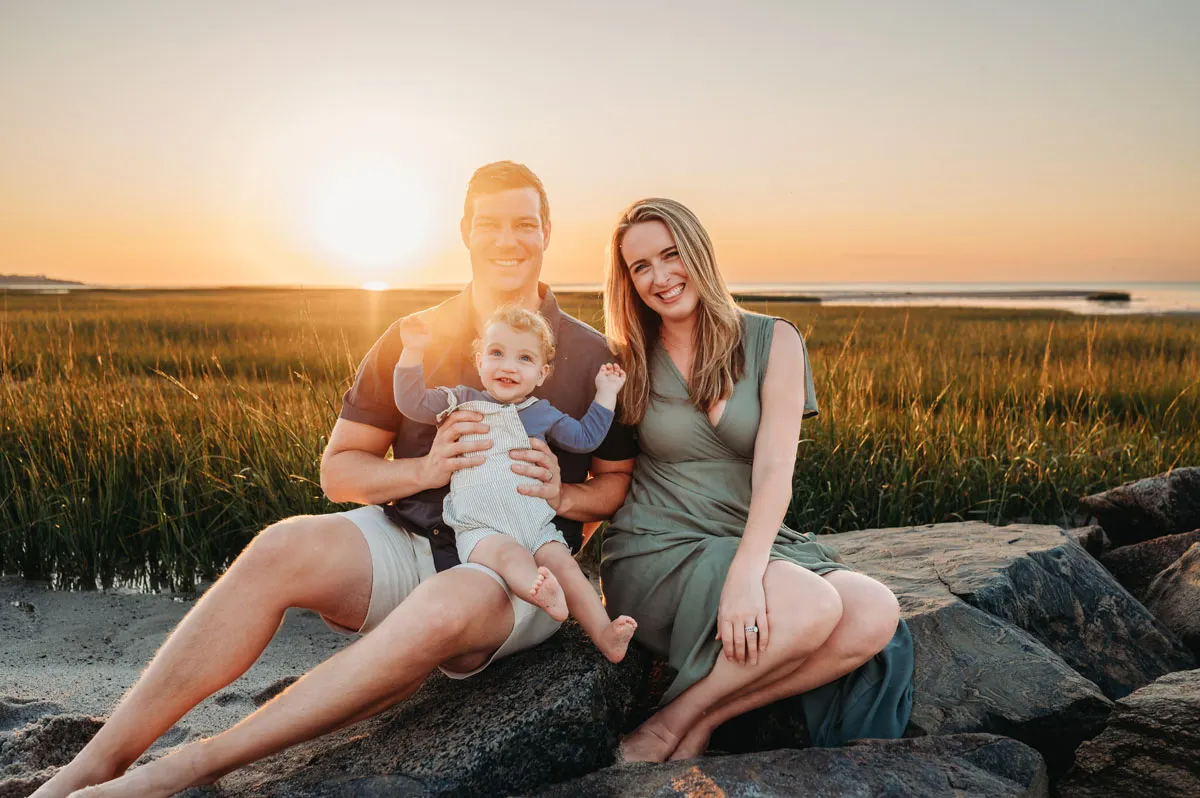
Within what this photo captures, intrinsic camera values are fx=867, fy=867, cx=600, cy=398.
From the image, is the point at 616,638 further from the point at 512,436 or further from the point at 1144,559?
the point at 1144,559

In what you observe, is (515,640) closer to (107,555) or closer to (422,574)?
(422,574)

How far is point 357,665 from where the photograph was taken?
244 cm

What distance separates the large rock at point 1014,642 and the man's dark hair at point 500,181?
2040 mm

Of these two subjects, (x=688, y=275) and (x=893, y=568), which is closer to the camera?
(x=688, y=275)

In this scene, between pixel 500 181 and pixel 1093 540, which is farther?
pixel 1093 540

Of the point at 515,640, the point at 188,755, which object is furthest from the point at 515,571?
the point at 188,755

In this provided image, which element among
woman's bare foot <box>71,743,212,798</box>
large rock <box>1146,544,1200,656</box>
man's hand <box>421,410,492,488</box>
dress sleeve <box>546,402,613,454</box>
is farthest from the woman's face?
large rock <box>1146,544,1200,656</box>

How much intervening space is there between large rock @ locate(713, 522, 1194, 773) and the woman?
15cm

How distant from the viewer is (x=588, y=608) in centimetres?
269

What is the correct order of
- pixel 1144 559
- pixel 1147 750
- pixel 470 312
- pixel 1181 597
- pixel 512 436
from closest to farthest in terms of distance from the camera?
pixel 1147 750 < pixel 512 436 < pixel 470 312 < pixel 1181 597 < pixel 1144 559

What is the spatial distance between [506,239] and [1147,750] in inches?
101

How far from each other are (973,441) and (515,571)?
14.2 feet

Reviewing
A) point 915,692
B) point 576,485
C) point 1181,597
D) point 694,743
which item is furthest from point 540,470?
point 1181,597

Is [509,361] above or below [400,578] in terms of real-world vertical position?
above
